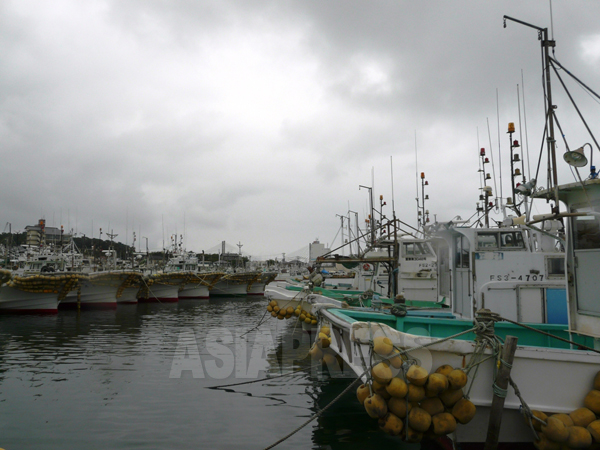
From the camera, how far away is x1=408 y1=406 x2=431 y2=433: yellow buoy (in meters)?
4.25

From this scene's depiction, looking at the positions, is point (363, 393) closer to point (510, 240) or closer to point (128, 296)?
point (510, 240)

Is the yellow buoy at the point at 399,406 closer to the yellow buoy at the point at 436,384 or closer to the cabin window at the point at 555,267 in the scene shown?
the yellow buoy at the point at 436,384

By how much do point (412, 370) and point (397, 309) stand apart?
346cm

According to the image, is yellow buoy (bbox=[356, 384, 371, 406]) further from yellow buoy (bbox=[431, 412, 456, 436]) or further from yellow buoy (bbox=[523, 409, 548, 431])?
yellow buoy (bbox=[523, 409, 548, 431])

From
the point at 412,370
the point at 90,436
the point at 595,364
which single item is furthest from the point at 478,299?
the point at 90,436

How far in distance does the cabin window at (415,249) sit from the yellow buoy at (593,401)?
35.6ft

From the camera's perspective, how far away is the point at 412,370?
4.33 metres

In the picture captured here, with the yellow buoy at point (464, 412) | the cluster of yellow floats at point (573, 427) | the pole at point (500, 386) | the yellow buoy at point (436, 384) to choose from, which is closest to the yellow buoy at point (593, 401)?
the cluster of yellow floats at point (573, 427)

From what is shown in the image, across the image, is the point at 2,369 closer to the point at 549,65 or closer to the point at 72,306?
the point at 549,65

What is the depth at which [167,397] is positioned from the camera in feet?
28.2

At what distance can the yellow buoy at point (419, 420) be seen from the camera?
4.25 meters

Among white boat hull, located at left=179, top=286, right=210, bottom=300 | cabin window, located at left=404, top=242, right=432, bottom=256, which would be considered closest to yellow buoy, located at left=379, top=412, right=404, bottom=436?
cabin window, located at left=404, top=242, right=432, bottom=256

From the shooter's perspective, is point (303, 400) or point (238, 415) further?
point (303, 400)

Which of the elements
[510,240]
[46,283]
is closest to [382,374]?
[510,240]
